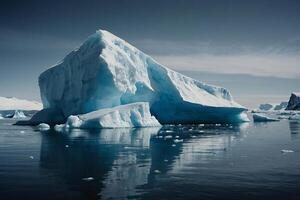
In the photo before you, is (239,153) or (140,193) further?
(239,153)

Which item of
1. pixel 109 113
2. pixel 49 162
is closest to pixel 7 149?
pixel 49 162

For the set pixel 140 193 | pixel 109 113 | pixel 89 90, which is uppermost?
pixel 89 90

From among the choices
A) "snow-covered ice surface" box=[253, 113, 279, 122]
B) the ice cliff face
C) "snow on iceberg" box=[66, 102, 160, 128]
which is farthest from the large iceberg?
the ice cliff face

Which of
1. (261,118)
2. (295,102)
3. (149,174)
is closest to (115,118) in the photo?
(149,174)

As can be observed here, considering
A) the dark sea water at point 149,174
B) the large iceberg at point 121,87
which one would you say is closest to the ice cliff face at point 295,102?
the large iceberg at point 121,87

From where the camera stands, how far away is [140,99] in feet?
129

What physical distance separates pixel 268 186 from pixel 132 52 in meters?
33.6

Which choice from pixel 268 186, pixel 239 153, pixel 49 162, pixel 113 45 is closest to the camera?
pixel 268 186

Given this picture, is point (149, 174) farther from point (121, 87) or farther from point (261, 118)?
point (261, 118)

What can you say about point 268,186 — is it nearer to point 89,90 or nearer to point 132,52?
point 89,90

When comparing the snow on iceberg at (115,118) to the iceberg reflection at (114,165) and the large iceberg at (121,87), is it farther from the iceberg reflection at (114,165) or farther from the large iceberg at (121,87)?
the iceberg reflection at (114,165)

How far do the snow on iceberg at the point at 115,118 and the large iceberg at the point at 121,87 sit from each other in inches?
146

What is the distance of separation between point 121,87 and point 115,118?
5.35 meters

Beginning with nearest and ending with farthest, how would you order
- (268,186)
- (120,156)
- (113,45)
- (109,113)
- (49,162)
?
(268,186) → (49,162) → (120,156) → (109,113) → (113,45)
